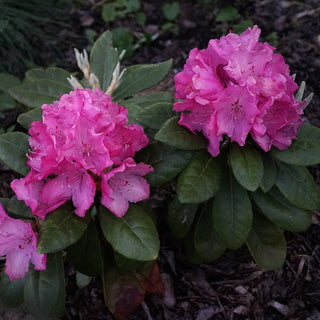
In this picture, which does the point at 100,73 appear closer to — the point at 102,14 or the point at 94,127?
the point at 94,127

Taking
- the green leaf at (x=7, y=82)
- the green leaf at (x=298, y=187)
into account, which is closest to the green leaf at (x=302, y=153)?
the green leaf at (x=298, y=187)

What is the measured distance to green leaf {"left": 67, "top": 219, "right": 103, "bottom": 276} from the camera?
1.75 meters

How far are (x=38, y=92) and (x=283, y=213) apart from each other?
48.1 inches

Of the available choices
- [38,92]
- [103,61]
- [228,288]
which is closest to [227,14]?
[103,61]

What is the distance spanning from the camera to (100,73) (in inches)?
86.1

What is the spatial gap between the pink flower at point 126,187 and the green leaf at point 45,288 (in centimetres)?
38

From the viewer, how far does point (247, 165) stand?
62.3 inches

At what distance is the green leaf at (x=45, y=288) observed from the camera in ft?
5.52

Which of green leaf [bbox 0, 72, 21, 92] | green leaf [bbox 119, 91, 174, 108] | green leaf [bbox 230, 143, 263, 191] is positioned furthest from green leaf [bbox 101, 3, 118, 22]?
green leaf [bbox 230, 143, 263, 191]

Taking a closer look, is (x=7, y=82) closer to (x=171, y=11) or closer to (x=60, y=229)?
(x=171, y=11)

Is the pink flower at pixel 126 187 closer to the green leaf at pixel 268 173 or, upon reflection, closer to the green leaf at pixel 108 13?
the green leaf at pixel 268 173

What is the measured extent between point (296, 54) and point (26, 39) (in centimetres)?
206

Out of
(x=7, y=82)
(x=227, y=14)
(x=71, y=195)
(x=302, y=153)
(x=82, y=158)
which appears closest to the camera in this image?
(x=82, y=158)

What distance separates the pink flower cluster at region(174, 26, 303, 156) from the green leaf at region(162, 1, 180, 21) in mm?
2171
